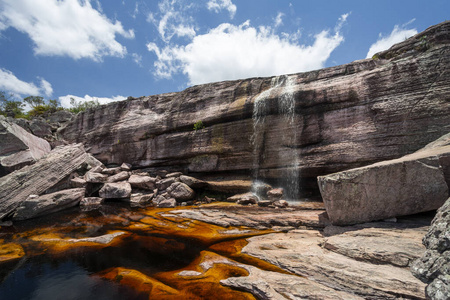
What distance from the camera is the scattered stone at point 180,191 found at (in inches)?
690

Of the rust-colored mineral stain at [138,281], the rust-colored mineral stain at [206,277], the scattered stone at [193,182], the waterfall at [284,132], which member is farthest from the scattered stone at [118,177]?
the rust-colored mineral stain at [206,277]

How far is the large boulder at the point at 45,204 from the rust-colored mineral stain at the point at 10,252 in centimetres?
523

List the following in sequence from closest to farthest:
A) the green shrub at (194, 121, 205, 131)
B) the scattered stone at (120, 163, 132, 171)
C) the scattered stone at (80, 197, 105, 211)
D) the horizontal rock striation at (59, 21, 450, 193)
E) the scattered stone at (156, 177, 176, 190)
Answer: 1. the horizontal rock striation at (59, 21, 450, 193)
2. the scattered stone at (80, 197, 105, 211)
3. the scattered stone at (156, 177, 176, 190)
4. the green shrub at (194, 121, 205, 131)
5. the scattered stone at (120, 163, 132, 171)

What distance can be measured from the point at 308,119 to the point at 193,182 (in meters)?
12.4

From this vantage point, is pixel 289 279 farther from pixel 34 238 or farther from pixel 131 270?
pixel 34 238

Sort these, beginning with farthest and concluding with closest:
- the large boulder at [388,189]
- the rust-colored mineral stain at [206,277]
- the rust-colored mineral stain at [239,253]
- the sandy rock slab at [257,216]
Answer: the sandy rock slab at [257,216] → the large boulder at [388,189] → the rust-colored mineral stain at [239,253] → the rust-colored mineral stain at [206,277]

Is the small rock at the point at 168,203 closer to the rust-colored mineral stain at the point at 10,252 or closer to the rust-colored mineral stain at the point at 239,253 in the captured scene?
the rust-colored mineral stain at the point at 10,252

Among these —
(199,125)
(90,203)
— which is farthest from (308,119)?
(90,203)

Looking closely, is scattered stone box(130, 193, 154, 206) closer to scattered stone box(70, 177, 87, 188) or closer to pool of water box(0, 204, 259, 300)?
pool of water box(0, 204, 259, 300)

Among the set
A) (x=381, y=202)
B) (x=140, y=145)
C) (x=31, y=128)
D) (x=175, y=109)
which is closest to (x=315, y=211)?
(x=381, y=202)

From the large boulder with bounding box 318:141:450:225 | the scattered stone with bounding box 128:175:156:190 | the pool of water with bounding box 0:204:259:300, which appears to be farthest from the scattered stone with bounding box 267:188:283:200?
the scattered stone with bounding box 128:175:156:190

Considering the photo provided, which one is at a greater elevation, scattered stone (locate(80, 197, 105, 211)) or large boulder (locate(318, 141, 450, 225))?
large boulder (locate(318, 141, 450, 225))

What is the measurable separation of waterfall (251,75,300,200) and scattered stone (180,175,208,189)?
548 centimetres

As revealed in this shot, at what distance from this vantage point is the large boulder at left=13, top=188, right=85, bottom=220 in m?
13.2
